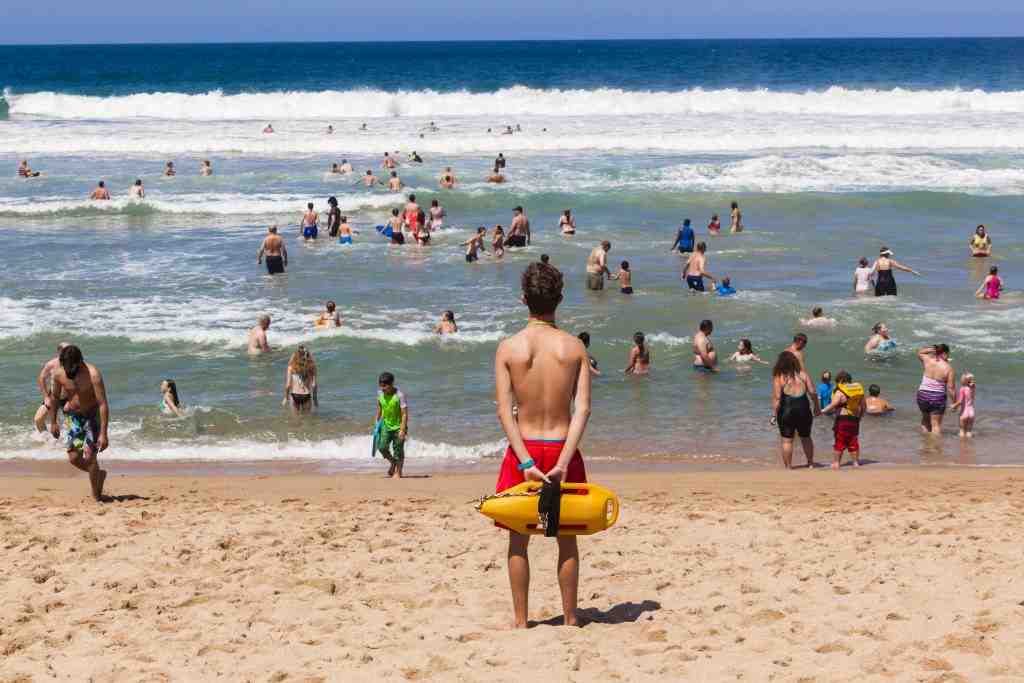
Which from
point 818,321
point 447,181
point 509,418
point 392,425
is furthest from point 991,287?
point 447,181

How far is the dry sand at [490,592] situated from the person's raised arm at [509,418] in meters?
0.85

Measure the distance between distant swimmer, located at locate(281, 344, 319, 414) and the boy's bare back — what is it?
8686 millimetres

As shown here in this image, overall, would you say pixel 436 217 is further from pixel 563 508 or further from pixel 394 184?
pixel 563 508

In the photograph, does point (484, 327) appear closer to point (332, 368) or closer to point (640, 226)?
point (332, 368)

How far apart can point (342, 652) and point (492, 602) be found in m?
1.02

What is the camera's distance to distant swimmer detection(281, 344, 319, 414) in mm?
13617

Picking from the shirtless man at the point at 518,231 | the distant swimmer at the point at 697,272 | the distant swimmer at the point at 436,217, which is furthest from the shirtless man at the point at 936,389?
the distant swimmer at the point at 436,217

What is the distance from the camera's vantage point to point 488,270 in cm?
2262

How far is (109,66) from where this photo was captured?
105 metres

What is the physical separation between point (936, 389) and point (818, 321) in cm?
495

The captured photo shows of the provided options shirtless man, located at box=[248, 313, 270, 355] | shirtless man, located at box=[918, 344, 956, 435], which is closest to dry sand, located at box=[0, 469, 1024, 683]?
shirtless man, located at box=[918, 344, 956, 435]

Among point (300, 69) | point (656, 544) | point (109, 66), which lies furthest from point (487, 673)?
point (109, 66)

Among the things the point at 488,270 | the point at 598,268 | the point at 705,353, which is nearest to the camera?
the point at 705,353

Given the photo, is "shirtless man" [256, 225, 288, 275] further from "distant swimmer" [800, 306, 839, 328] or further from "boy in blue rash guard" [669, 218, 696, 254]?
"distant swimmer" [800, 306, 839, 328]
